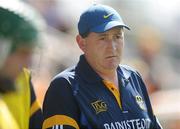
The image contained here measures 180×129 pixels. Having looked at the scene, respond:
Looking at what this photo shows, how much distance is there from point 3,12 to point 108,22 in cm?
100

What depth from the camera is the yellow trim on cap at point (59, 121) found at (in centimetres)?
512

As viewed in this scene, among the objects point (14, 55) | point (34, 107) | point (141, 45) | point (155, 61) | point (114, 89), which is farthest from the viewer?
point (141, 45)

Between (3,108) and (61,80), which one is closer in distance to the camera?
(3,108)

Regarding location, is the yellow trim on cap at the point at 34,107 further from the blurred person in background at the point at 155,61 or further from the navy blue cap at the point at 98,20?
the blurred person in background at the point at 155,61

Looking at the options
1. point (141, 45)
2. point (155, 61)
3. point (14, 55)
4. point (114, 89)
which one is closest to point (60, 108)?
point (114, 89)

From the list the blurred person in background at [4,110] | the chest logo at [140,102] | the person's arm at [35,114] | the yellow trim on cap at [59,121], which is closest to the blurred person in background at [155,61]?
the chest logo at [140,102]

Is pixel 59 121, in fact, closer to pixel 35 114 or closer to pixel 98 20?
pixel 35 114

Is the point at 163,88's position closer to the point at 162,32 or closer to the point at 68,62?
the point at 68,62

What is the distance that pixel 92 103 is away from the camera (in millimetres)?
5262

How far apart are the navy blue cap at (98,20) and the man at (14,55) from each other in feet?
2.05

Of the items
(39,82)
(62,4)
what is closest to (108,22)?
(39,82)

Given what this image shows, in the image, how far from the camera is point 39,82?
8.95 metres

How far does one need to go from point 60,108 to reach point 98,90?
0.34m

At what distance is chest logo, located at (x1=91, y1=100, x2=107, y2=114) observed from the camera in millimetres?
5238
